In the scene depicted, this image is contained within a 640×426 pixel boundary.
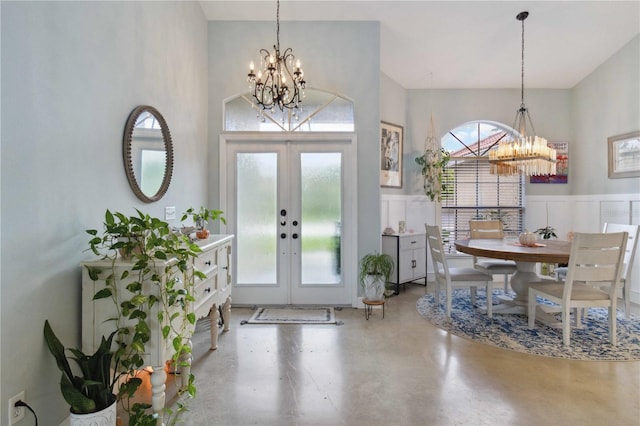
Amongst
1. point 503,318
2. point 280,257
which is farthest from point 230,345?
point 503,318

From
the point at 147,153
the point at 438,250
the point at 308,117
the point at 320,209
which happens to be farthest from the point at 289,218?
the point at 147,153

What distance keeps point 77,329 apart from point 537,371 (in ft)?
10.5

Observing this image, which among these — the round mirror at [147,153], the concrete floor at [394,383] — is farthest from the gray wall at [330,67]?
the concrete floor at [394,383]

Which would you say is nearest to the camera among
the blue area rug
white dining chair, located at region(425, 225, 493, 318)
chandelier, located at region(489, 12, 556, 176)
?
the blue area rug

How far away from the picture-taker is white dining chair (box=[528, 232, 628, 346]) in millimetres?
2965

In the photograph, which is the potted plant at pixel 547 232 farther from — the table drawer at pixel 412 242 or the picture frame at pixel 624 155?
the table drawer at pixel 412 242

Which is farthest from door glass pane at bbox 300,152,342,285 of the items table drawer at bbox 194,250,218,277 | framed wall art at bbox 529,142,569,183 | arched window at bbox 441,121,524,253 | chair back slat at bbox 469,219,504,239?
framed wall art at bbox 529,142,569,183

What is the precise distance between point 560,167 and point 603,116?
2.99 ft

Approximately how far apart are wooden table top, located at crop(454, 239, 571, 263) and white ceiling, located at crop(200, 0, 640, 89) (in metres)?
2.68

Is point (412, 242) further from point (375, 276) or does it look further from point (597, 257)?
point (597, 257)

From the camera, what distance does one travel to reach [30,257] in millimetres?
1637

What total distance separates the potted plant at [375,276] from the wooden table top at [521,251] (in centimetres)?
88

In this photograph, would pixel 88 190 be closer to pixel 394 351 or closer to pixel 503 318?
pixel 394 351

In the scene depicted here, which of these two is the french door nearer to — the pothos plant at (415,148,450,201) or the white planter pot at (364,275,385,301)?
the white planter pot at (364,275,385,301)
